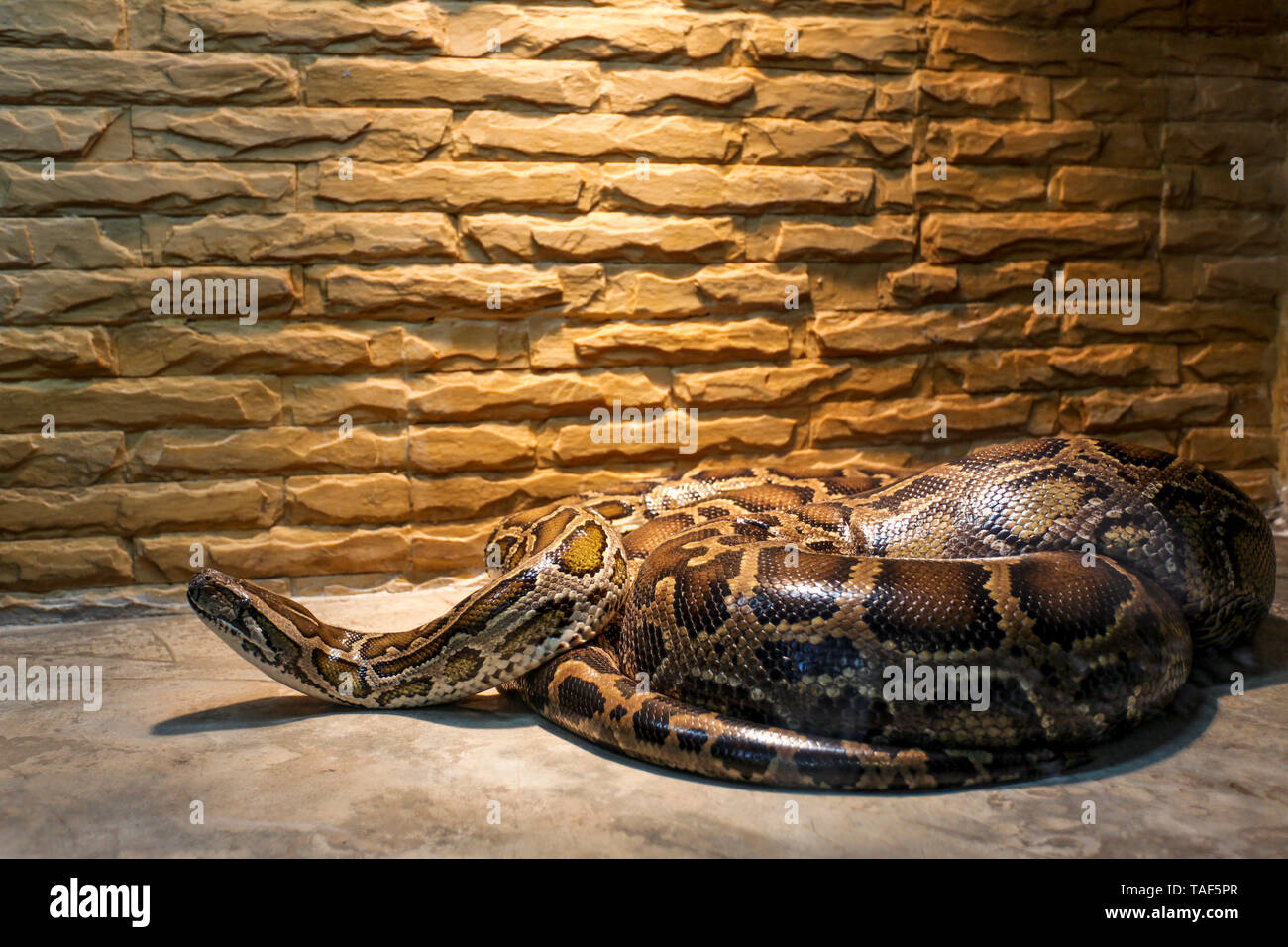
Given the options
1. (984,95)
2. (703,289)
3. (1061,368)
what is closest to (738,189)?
(703,289)

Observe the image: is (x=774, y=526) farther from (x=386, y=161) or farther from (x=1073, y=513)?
(x=386, y=161)

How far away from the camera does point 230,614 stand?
13.0 ft

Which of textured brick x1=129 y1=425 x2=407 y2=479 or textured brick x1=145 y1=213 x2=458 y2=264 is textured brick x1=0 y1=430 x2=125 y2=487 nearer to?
textured brick x1=129 y1=425 x2=407 y2=479

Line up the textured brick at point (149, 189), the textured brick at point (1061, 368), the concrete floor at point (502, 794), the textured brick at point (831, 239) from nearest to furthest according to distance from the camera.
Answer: the concrete floor at point (502, 794), the textured brick at point (149, 189), the textured brick at point (831, 239), the textured brick at point (1061, 368)

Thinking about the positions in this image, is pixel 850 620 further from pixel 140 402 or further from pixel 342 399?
pixel 140 402

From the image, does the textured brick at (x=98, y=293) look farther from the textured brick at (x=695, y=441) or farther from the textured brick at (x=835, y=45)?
the textured brick at (x=835, y=45)

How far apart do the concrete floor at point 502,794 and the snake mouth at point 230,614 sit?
30cm

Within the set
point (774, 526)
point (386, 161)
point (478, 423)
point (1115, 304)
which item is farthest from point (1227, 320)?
point (386, 161)

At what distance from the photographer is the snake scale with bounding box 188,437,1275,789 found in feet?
11.1

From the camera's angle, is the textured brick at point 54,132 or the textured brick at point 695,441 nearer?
the textured brick at point 54,132

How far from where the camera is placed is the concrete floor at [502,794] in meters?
2.92

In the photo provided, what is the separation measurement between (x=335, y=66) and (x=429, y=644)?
127 inches

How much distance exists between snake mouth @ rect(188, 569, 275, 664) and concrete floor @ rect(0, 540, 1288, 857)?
0.30 metres

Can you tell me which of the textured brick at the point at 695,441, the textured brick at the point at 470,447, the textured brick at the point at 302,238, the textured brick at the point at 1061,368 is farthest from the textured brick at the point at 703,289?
the textured brick at the point at 1061,368
